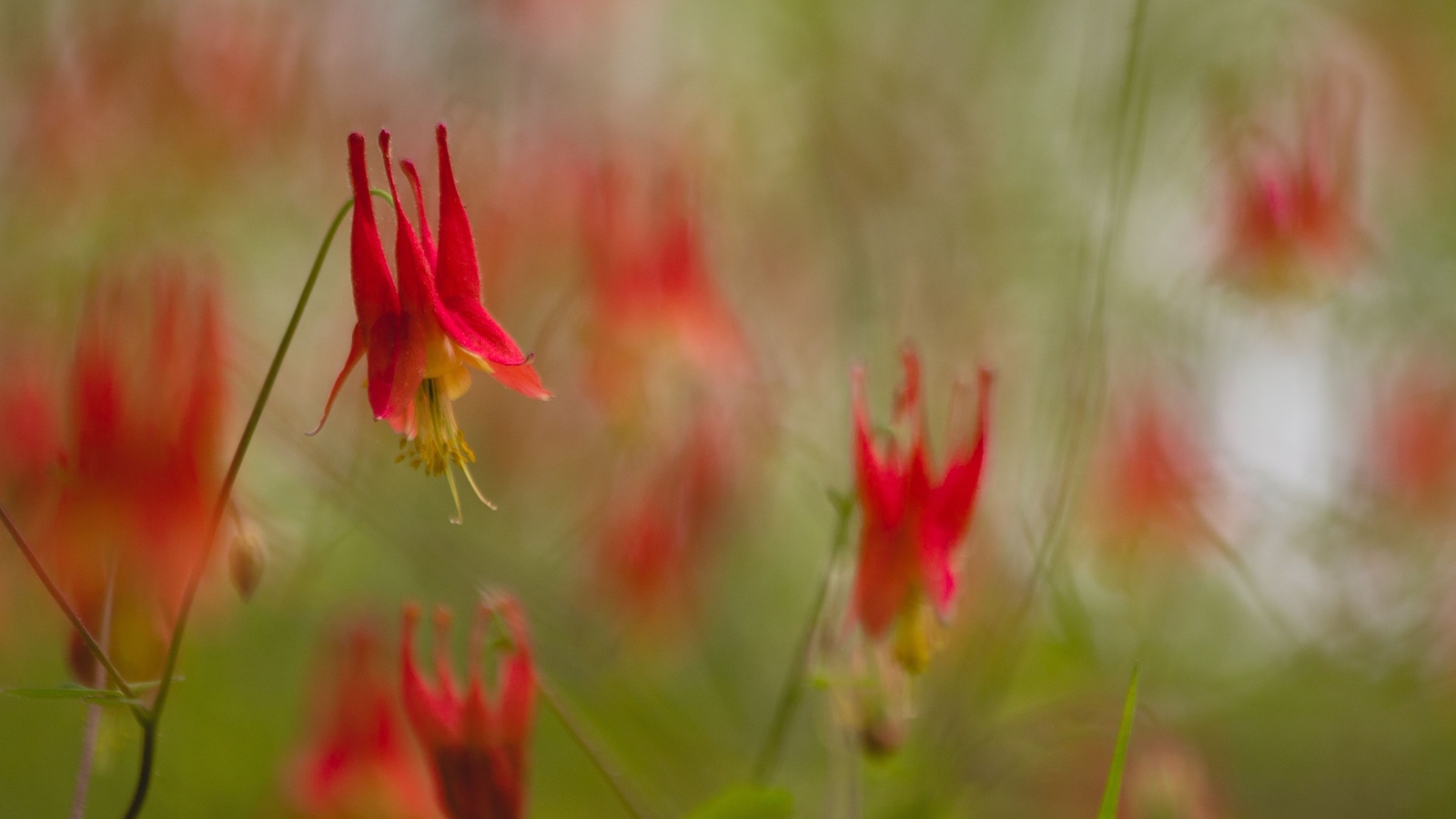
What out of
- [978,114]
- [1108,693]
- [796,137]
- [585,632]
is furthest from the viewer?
[978,114]

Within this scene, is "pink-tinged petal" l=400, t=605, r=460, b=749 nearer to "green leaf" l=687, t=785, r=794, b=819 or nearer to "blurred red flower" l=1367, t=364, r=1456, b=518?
"green leaf" l=687, t=785, r=794, b=819

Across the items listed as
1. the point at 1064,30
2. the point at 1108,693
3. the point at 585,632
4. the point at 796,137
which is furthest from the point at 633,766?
the point at 1064,30

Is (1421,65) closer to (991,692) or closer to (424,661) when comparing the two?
(991,692)

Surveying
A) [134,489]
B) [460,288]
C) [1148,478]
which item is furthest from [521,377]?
[1148,478]

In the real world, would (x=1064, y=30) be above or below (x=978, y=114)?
above

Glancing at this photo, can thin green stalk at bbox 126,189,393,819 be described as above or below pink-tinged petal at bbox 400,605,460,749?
above

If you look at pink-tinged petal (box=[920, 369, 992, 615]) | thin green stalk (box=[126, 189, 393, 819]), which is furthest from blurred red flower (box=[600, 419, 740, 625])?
thin green stalk (box=[126, 189, 393, 819])

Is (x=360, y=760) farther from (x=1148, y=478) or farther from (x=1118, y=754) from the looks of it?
(x=1148, y=478)

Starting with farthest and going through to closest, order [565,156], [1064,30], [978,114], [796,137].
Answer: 1. [1064,30]
2. [978,114]
3. [796,137]
4. [565,156]
